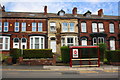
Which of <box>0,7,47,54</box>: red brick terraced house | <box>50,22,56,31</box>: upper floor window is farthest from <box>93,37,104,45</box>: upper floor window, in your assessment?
<box>0,7,47,54</box>: red brick terraced house

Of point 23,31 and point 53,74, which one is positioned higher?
point 23,31

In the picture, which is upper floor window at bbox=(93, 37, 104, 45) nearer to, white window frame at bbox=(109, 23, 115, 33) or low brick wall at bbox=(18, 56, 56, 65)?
white window frame at bbox=(109, 23, 115, 33)

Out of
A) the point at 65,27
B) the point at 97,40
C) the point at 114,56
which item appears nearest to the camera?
the point at 114,56

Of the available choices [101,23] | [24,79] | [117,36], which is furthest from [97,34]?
[24,79]

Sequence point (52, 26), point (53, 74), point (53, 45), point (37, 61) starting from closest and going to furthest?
point (53, 74), point (37, 61), point (53, 45), point (52, 26)

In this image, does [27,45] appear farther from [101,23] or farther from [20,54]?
[101,23]

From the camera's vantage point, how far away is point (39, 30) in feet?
87.5

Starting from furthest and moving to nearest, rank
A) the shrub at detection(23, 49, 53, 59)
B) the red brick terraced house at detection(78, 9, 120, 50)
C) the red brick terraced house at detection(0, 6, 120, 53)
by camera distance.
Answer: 1. the red brick terraced house at detection(78, 9, 120, 50)
2. the red brick terraced house at detection(0, 6, 120, 53)
3. the shrub at detection(23, 49, 53, 59)

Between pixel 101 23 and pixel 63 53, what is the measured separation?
45.9 feet

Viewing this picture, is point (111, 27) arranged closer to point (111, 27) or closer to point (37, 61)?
point (111, 27)

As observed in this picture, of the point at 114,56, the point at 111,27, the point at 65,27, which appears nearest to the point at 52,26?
the point at 65,27

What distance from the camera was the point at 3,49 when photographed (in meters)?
25.3

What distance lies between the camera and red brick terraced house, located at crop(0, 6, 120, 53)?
2588 cm

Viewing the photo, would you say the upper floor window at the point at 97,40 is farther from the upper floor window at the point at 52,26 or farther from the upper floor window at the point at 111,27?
the upper floor window at the point at 52,26
